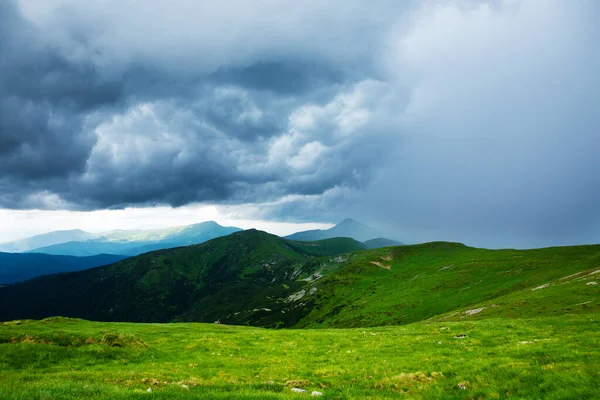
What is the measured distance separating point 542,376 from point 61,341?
34420 mm

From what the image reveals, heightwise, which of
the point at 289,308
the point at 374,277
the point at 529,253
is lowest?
the point at 289,308

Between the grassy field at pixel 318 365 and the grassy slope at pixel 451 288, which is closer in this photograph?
the grassy field at pixel 318 365

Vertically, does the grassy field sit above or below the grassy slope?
above

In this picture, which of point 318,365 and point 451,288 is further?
point 451,288

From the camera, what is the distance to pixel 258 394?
12578mm

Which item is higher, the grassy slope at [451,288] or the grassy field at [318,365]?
the grassy field at [318,365]

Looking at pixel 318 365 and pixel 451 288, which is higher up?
pixel 318 365

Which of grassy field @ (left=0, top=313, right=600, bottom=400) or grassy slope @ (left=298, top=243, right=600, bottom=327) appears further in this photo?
grassy slope @ (left=298, top=243, right=600, bottom=327)

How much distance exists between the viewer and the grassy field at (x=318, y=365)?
12852 mm

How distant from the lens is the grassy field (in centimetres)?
1285

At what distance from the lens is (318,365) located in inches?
875

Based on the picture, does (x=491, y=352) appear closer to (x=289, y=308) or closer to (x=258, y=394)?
(x=258, y=394)

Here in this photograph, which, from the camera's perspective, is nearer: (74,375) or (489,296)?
(74,375)

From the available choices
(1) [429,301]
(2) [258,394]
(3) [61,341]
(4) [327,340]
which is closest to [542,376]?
(2) [258,394]
